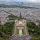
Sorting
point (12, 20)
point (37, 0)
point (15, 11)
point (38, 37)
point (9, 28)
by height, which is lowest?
point (38, 37)

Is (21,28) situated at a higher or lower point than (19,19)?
lower

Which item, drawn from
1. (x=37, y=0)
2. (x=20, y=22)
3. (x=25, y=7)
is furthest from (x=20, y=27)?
(x=37, y=0)


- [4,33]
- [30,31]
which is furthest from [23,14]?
[4,33]

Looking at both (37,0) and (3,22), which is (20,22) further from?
(37,0)

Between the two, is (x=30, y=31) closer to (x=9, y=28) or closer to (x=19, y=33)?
(x=19, y=33)

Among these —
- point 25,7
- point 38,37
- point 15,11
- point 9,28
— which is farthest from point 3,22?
point 38,37

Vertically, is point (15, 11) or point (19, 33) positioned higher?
point (15, 11)

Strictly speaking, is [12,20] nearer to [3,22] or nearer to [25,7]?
[3,22]

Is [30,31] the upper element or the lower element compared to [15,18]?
lower
